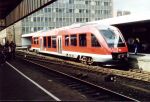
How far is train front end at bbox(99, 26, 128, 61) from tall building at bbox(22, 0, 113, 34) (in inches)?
3234

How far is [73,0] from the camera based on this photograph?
357 feet

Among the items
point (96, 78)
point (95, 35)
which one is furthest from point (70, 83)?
point (95, 35)

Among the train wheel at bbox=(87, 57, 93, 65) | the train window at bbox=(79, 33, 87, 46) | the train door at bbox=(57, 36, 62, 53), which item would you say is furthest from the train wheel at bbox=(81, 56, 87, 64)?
the train door at bbox=(57, 36, 62, 53)

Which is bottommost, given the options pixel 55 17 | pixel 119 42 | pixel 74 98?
pixel 74 98

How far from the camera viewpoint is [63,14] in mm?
106875

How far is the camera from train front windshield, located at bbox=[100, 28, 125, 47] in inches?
883

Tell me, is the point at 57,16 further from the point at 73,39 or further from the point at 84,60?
the point at 84,60

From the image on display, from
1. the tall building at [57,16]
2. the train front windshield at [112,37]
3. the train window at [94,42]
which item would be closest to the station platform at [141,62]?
the train front windshield at [112,37]

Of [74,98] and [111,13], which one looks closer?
[74,98]

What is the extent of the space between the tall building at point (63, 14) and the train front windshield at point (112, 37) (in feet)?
269

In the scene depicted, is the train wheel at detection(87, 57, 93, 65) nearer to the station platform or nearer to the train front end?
the train front end

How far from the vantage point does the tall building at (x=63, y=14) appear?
342 feet

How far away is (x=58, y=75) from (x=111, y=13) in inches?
3868

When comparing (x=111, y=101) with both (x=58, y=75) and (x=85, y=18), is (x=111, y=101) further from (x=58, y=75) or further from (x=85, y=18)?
(x=85, y=18)
